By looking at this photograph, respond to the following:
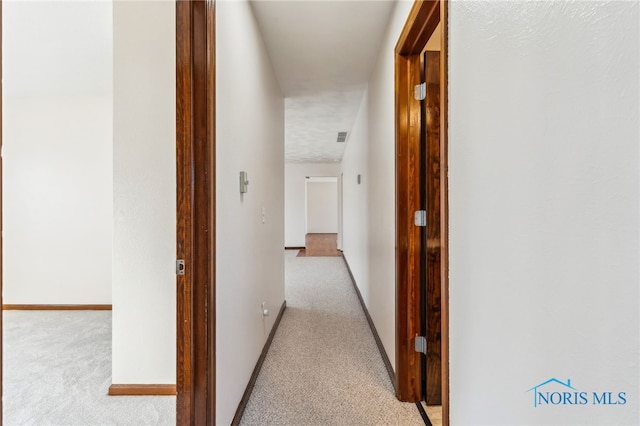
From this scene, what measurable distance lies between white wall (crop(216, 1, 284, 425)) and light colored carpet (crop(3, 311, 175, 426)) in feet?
2.05

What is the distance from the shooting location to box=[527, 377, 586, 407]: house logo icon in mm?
590

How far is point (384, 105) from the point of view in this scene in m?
2.21

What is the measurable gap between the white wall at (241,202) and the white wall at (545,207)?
962 mm

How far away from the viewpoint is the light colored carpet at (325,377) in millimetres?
1688

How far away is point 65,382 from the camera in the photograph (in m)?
2.01

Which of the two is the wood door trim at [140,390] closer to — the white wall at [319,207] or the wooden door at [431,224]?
the wooden door at [431,224]

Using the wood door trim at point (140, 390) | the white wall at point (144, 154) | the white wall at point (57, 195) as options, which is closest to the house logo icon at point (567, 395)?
the white wall at point (144, 154)

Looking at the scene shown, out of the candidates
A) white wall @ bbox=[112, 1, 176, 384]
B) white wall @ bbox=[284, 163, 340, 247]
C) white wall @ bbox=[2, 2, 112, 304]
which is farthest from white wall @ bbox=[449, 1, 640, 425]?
white wall @ bbox=[284, 163, 340, 247]

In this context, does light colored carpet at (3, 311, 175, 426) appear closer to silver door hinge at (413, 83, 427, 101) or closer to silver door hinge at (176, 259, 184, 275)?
silver door hinge at (176, 259, 184, 275)

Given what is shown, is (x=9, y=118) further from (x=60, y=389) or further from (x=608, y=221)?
(x=608, y=221)

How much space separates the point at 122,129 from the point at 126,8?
2.31ft

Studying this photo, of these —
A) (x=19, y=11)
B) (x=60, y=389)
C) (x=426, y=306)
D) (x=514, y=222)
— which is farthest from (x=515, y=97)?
(x=19, y=11)

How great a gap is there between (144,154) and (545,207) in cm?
198

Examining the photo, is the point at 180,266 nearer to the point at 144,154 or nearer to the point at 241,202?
the point at 241,202
